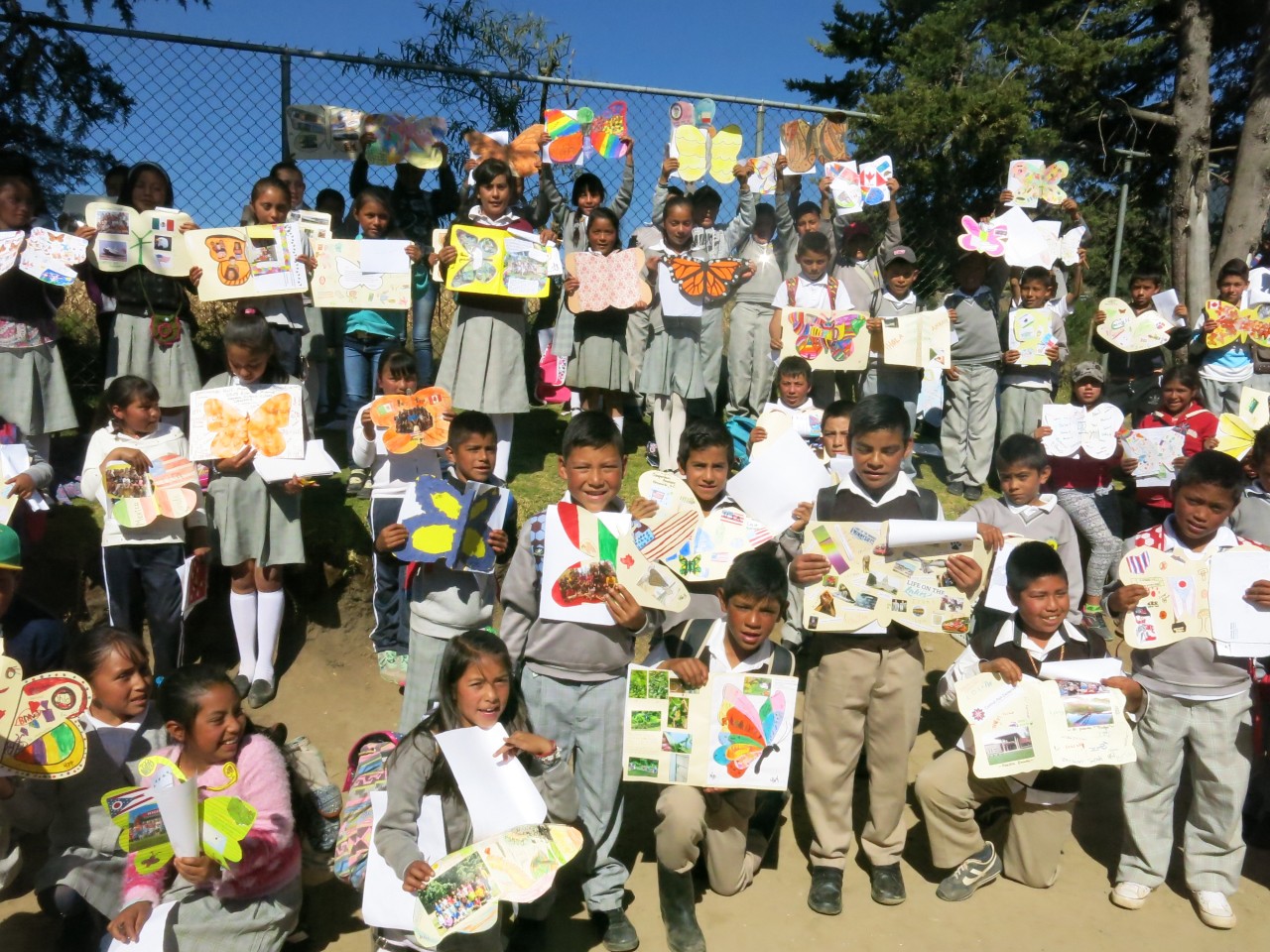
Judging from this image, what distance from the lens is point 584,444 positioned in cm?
411

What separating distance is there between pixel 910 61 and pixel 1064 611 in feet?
33.1

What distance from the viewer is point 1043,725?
4152mm

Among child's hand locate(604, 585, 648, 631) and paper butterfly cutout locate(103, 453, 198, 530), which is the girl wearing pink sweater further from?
paper butterfly cutout locate(103, 453, 198, 530)

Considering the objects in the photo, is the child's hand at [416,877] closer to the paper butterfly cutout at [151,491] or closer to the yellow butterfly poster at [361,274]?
the paper butterfly cutout at [151,491]

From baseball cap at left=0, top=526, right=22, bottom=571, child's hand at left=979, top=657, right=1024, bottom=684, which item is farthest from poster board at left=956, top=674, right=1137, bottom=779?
baseball cap at left=0, top=526, right=22, bottom=571

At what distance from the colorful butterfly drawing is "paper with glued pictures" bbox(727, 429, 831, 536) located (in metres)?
0.86

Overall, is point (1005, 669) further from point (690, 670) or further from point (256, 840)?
point (256, 840)

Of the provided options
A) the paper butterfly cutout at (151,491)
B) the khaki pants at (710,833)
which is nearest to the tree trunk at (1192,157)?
the khaki pants at (710,833)

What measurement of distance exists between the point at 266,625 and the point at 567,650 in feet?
7.24

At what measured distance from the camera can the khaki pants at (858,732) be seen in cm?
432

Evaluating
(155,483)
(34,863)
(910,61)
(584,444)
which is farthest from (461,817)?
(910,61)

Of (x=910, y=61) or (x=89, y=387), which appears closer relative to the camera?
(x=89, y=387)

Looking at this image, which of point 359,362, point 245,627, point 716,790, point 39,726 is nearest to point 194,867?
point 39,726

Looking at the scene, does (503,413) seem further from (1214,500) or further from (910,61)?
(910,61)
